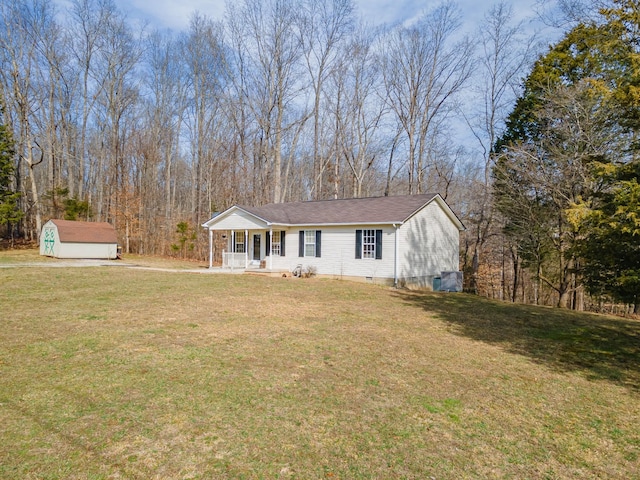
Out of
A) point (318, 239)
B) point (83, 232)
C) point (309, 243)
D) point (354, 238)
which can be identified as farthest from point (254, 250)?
point (83, 232)

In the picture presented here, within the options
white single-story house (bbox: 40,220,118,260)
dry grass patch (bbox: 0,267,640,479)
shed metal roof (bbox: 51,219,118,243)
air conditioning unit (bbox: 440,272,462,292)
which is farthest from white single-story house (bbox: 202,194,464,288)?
shed metal roof (bbox: 51,219,118,243)

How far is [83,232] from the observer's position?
24.2 m

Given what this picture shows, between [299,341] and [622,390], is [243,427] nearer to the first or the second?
[299,341]

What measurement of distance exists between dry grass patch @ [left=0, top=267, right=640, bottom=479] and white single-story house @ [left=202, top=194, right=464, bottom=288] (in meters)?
7.46

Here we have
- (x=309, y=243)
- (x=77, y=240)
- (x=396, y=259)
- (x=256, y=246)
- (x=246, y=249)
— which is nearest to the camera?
(x=396, y=259)

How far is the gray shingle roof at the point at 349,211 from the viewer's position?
17.1m

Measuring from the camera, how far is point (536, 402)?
488cm

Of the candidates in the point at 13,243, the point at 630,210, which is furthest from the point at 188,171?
the point at 630,210

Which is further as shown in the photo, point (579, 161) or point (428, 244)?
point (428, 244)

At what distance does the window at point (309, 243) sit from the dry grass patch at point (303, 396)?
30.3 feet

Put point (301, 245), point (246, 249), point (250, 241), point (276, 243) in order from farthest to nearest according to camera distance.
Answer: point (250, 241) → point (246, 249) → point (276, 243) → point (301, 245)

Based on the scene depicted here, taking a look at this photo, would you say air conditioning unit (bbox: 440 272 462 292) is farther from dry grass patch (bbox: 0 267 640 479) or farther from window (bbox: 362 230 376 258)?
dry grass patch (bbox: 0 267 640 479)

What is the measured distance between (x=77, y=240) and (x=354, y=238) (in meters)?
17.7

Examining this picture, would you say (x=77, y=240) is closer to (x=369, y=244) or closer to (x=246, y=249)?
(x=246, y=249)
